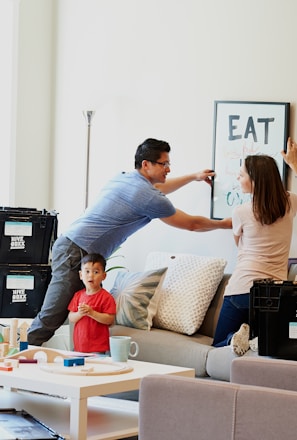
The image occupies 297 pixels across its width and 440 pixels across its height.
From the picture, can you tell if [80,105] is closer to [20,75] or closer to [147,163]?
[20,75]

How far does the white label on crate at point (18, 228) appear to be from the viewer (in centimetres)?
505

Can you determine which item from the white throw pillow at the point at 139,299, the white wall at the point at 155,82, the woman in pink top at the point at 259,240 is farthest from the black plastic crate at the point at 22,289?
the woman in pink top at the point at 259,240

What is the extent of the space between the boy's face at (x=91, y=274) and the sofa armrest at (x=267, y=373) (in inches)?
75.4

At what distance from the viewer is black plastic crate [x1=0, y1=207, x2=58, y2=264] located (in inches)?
199

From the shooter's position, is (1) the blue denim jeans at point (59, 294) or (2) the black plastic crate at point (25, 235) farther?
(2) the black plastic crate at point (25, 235)

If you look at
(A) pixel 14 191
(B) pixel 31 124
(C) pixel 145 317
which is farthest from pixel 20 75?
(C) pixel 145 317

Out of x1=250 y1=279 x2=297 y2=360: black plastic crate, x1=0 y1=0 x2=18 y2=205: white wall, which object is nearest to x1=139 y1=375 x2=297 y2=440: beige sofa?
x1=250 y1=279 x2=297 y2=360: black plastic crate

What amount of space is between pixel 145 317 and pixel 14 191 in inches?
58.0

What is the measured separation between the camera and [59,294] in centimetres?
480

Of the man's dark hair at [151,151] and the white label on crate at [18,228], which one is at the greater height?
the man's dark hair at [151,151]

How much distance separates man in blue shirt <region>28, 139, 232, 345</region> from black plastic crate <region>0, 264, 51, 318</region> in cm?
30

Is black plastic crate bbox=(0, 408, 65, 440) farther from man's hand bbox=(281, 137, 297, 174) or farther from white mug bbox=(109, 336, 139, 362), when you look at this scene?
man's hand bbox=(281, 137, 297, 174)

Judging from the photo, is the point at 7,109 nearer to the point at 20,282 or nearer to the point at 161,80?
the point at 161,80

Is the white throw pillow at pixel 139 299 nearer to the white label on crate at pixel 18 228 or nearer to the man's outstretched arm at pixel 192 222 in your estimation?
the man's outstretched arm at pixel 192 222
